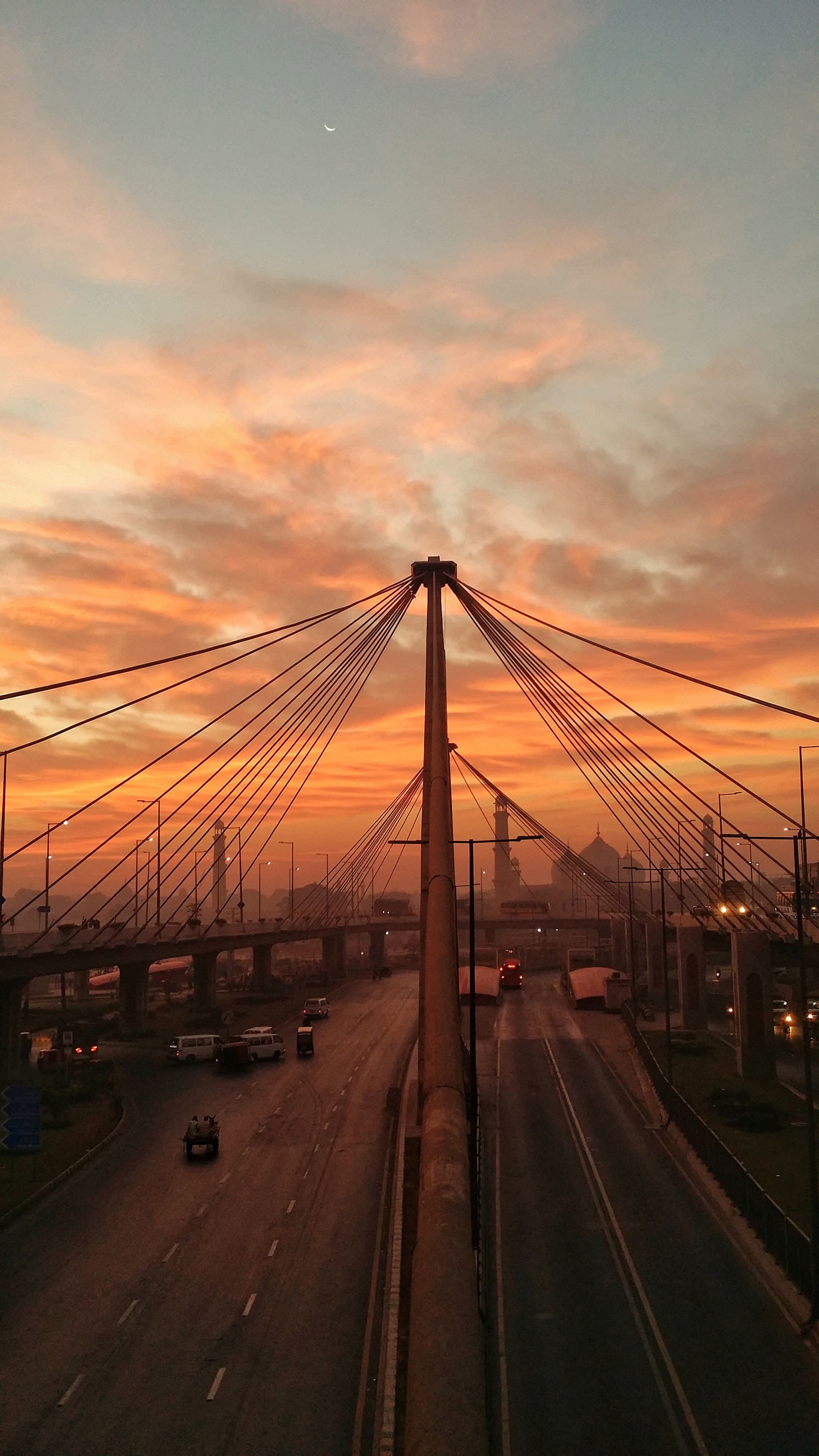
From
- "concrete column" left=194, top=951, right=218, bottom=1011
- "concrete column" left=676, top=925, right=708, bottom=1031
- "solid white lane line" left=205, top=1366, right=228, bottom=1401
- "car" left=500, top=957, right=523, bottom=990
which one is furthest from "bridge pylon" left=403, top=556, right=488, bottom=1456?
"car" left=500, top=957, right=523, bottom=990

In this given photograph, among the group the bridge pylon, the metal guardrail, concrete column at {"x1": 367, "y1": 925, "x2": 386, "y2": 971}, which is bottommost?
concrete column at {"x1": 367, "y1": 925, "x2": 386, "y2": 971}

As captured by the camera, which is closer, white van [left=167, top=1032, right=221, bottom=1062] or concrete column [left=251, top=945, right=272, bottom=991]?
white van [left=167, top=1032, right=221, bottom=1062]

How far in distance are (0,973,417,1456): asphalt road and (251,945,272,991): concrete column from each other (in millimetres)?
72328

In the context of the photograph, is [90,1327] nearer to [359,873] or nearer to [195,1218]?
[195,1218]

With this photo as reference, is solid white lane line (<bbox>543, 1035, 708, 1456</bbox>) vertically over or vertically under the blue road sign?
under

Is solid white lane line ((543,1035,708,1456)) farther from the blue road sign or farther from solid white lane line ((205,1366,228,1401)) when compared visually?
the blue road sign

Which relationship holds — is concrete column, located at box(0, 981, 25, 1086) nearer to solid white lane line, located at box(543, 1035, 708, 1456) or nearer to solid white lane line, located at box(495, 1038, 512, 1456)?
solid white lane line, located at box(495, 1038, 512, 1456)

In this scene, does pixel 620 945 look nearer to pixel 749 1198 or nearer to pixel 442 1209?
pixel 749 1198

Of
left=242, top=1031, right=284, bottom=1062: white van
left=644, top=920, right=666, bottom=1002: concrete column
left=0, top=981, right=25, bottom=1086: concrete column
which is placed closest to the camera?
left=0, top=981, right=25, bottom=1086: concrete column

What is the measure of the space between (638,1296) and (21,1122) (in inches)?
838

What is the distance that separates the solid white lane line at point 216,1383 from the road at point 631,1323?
6073 mm

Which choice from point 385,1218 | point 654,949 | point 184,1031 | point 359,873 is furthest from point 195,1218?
point 359,873

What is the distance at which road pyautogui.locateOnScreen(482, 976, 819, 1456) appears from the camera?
20969mm

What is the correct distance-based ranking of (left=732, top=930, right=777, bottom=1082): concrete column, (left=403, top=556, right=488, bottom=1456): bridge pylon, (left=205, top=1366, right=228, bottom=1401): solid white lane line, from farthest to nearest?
(left=732, top=930, right=777, bottom=1082): concrete column → (left=205, top=1366, right=228, bottom=1401): solid white lane line → (left=403, top=556, right=488, bottom=1456): bridge pylon
